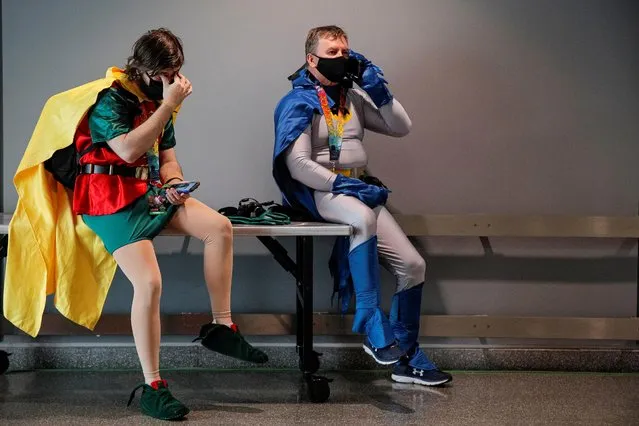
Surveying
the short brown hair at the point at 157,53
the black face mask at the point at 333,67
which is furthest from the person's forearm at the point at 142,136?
the black face mask at the point at 333,67

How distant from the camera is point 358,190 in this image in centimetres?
429

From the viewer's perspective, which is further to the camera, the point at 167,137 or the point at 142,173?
the point at 167,137

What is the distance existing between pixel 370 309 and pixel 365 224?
0.33 m

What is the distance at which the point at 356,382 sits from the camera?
177 inches

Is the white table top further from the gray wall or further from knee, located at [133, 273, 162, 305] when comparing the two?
the gray wall

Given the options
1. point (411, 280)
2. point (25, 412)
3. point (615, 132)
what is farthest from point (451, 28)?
point (25, 412)

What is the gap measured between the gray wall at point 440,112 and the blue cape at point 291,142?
35cm

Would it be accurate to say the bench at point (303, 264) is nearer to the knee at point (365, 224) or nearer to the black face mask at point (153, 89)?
the knee at point (365, 224)

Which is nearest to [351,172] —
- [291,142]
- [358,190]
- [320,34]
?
[358,190]

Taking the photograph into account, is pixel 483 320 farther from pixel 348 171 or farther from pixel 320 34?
pixel 320 34

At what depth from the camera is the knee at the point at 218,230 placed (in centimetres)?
400

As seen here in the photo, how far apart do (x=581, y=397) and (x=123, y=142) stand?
2.06 meters

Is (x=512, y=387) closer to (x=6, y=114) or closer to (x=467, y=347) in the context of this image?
(x=467, y=347)

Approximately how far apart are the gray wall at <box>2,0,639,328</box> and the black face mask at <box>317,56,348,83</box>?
449 mm
